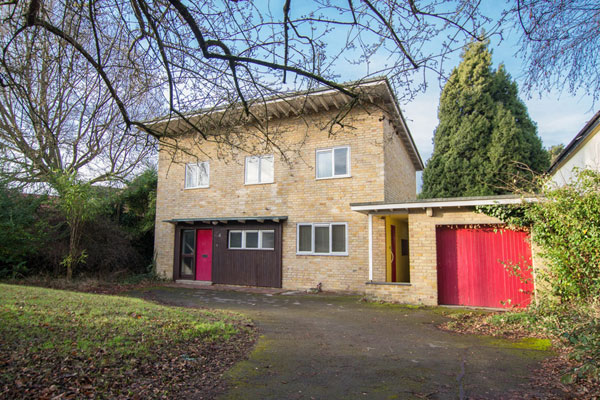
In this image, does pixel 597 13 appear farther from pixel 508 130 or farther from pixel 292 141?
pixel 508 130

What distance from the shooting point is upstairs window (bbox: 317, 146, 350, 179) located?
12.8 metres

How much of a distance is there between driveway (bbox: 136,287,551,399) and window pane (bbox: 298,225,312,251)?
443 centimetres

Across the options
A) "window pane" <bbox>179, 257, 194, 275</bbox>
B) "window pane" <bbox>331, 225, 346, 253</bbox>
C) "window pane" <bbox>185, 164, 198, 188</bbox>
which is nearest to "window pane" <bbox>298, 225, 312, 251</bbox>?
"window pane" <bbox>331, 225, 346, 253</bbox>

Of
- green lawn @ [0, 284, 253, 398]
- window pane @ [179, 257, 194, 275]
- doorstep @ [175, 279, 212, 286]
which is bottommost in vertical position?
doorstep @ [175, 279, 212, 286]

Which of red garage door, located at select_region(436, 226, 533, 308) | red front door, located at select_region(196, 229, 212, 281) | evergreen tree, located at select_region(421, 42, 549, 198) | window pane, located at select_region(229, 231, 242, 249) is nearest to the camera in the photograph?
red garage door, located at select_region(436, 226, 533, 308)

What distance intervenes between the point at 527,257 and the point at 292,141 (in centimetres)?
821

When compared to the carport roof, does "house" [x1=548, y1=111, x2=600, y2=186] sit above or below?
above

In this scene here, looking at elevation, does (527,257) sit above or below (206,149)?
below

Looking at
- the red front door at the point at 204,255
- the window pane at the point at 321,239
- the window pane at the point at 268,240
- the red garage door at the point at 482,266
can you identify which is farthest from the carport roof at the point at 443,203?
the red front door at the point at 204,255

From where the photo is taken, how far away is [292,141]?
13609mm

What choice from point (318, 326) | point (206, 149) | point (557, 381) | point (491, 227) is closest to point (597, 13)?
point (557, 381)

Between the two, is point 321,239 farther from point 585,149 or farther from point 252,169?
point 585,149

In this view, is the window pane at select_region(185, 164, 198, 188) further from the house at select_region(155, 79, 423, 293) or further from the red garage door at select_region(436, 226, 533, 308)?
the red garage door at select_region(436, 226, 533, 308)

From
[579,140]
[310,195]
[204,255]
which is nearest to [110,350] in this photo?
[310,195]
